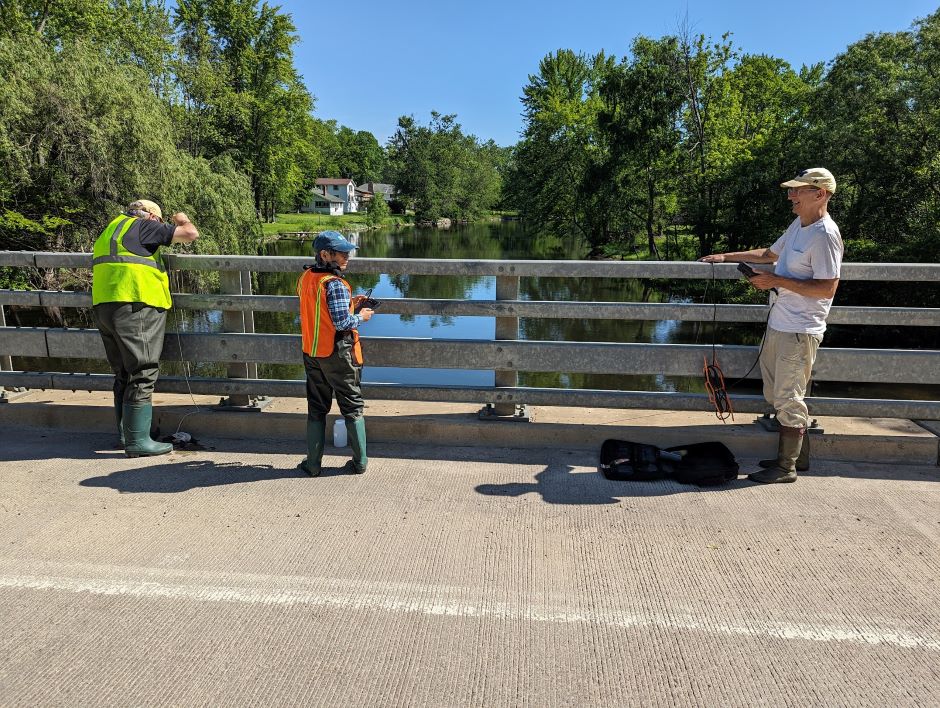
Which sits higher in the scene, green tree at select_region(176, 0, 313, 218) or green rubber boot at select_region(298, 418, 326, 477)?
green tree at select_region(176, 0, 313, 218)

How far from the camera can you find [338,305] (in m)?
4.51

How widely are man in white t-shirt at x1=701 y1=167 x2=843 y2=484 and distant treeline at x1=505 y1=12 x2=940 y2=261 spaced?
65.8ft

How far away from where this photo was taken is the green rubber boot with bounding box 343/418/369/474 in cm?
471

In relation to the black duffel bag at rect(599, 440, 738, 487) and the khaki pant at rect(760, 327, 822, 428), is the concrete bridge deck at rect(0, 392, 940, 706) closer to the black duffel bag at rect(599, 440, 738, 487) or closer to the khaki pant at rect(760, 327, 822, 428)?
the black duffel bag at rect(599, 440, 738, 487)

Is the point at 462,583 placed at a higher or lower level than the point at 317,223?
lower

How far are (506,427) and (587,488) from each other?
96 cm

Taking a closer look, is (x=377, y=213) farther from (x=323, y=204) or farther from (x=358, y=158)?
(x=358, y=158)

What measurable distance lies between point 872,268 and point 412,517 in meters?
3.68

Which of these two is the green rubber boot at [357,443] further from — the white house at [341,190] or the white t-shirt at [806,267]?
the white house at [341,190]

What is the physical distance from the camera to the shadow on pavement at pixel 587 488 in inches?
172

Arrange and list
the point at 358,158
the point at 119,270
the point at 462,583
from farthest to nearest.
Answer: the point at 358,158, the point at 119,270, the point at 462,583

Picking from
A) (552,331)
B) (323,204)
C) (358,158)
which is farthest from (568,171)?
(358,158)

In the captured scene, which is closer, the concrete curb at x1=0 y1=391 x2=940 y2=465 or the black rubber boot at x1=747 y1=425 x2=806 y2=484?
the black rubber boot at x1=747 y1=425 x2=806 y2=484

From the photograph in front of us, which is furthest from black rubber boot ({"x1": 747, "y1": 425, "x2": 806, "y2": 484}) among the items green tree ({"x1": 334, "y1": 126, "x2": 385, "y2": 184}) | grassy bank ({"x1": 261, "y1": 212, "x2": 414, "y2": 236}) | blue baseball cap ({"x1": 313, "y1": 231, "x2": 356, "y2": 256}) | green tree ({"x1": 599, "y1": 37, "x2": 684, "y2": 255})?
green tree ({"x1": 334, "y1": 126, "x2": 385, "y2": 184})
